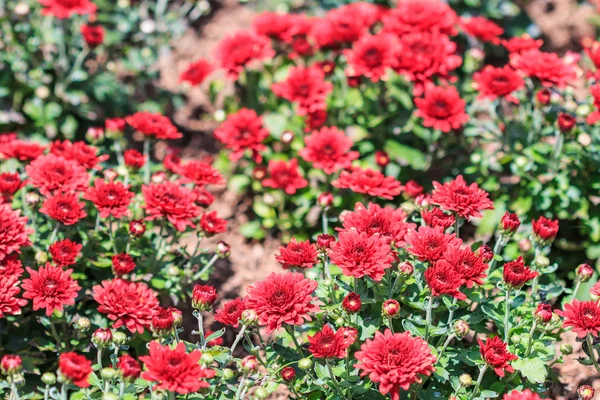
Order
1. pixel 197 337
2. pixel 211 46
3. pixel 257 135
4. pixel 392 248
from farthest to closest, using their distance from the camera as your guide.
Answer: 1. pixel 211 46
2. pixel 257 135
3. pixel 197 337
4. pixel 392 248

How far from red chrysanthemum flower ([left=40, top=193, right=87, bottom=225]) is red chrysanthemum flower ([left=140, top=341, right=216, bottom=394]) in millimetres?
1031

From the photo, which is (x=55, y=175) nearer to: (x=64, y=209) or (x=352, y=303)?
(x=64, y=209)

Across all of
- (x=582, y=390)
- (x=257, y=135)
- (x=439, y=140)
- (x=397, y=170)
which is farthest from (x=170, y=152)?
(x=582, y=390)

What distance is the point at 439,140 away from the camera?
194 inches

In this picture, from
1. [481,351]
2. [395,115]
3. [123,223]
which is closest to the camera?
[481,351]

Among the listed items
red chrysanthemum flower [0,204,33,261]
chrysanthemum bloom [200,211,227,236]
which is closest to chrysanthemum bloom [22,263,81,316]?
red chrysanthemum flower [0,204,33,261]

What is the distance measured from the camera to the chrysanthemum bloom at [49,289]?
10.7ft

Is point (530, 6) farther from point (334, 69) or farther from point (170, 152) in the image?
point (170, 152)

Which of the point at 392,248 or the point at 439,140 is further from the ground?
the point at 392,248

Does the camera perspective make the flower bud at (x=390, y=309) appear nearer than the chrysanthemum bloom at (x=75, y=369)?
No

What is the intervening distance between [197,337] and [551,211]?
2.32m

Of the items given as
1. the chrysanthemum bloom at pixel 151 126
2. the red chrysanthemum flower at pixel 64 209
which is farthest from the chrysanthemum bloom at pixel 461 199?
the red chrysanthemum flower at pixel 64 209

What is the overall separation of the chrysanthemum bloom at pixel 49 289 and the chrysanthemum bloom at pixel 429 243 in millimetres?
1557

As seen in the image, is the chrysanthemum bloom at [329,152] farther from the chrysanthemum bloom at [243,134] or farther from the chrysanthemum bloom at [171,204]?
the chrysanthemum bloom at [171,204]
